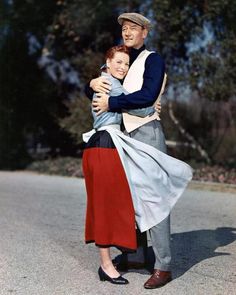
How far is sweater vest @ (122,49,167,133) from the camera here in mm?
4246

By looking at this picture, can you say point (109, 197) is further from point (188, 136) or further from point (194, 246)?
point (188, 136)

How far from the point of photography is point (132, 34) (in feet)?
14.1

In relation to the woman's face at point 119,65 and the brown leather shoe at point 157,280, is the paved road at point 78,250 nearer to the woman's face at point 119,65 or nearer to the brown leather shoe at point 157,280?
Result: the brown leather shoe at point 157,280

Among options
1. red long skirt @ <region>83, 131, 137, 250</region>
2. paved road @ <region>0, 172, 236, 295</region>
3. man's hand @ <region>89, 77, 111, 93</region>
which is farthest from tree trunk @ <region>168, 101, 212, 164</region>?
red long skirt @ <region>83, 131, 137, 250</region>

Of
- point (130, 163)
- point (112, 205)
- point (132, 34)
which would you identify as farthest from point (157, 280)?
point (132, 34)

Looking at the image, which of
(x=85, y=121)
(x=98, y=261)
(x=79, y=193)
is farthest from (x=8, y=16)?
(x=98, y=261)

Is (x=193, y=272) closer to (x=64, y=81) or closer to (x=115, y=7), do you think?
(x=115, y=7)

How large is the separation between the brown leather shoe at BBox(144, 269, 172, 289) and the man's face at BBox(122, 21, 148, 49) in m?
1.61

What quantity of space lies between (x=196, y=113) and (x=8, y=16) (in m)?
5.57

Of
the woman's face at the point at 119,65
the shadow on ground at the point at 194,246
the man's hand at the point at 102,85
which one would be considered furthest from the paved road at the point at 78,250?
the woman's face at the point at 119,65

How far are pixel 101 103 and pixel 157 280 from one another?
4.23ft

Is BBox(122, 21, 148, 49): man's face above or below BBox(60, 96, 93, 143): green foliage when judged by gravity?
above

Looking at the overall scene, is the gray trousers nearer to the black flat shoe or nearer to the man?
the man

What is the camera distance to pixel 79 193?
408 inches
